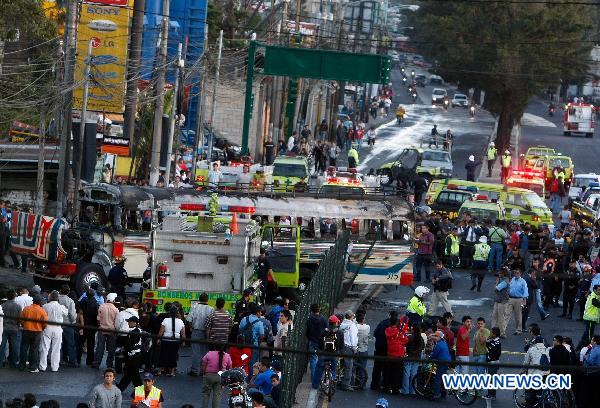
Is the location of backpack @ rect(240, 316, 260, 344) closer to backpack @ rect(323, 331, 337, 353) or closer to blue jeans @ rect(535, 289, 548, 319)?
backpack @ rect(323, 331, 337, 353)

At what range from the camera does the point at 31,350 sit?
2683 centimetres

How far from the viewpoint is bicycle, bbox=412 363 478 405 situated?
2686 cm

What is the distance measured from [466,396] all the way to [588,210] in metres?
27.9

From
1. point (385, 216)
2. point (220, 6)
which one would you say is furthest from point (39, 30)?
point (220, 6)

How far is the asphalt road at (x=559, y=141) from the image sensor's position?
91688mm

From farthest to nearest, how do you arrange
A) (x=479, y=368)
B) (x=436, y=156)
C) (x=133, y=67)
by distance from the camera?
1. (x=436, y=156)
2. (x=133, y=67)
3. (x=479, y=368)

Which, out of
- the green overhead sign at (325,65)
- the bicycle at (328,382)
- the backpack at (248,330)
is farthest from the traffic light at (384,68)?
the bicycle at (328,382)

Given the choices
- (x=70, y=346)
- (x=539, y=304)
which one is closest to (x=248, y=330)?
(x=70, y=346)

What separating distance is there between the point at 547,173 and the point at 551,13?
88.3 feet

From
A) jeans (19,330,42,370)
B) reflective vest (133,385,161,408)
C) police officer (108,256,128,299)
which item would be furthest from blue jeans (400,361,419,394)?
police officer (108,256,128,299)

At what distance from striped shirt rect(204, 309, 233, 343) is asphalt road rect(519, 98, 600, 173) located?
198 feet

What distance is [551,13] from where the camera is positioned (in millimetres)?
92625

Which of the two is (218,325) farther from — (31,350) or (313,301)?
(31,350)

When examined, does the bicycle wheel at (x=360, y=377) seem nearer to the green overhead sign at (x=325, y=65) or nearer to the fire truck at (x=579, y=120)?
the green overhead sign at (x=325, y=65)
